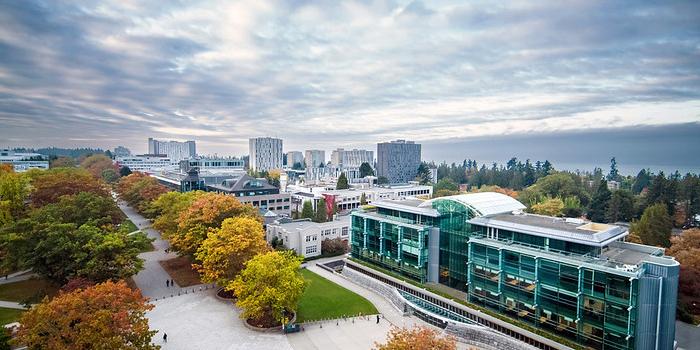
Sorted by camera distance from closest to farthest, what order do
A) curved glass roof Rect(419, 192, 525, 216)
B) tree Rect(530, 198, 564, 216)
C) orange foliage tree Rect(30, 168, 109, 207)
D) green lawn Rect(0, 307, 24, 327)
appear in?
green lawn Rect(0, 307, 24, 327) → curved glass roof Rect(419, 192, 525, 216) → orange foliage tree Rect(30, 168, 109, 207) → tree Rect(530, 198, 564, 216)

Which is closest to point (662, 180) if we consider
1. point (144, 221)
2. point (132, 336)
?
point (132, 336)

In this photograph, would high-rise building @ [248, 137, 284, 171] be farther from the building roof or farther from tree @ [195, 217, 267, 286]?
the building roof

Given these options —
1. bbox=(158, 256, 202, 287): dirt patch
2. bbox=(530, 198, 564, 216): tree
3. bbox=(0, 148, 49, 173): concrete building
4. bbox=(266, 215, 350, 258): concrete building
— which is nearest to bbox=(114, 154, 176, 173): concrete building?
bbox=(0, 148, 49, 173): concrete building

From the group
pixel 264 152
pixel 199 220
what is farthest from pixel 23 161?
pixel 199 220

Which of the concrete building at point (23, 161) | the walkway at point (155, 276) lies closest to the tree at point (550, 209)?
the walkway at point (155, 276)

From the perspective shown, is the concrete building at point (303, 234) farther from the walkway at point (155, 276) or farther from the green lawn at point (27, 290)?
the green lawn at point (27, 290)
